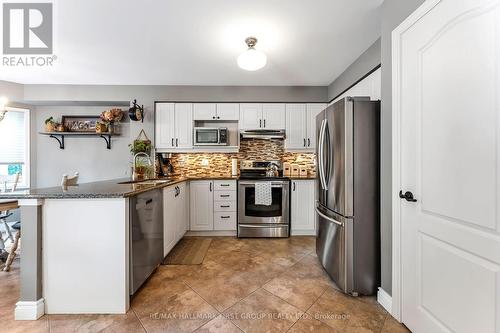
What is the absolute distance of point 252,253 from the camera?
8.98 feet

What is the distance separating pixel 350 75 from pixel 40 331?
3.90m

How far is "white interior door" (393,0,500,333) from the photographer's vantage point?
98 cm

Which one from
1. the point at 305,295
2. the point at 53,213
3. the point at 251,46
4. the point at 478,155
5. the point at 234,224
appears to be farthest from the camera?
the point at 234,224

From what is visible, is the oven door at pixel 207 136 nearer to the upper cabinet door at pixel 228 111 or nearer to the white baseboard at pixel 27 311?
the upper cabinet door at pixel 228 111

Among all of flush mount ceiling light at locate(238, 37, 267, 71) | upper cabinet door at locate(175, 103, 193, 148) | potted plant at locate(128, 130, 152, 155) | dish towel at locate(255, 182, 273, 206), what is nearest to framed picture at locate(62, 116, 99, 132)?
potted plant at locate(128, 130, 152, 155)

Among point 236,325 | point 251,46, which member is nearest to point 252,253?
point 236,325

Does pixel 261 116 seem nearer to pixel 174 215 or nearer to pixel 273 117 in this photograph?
pixel 273 117

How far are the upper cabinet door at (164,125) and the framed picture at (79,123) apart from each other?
52.2 inches

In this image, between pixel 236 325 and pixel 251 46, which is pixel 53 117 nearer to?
pixel 251 46

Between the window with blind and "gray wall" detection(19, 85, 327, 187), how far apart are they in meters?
0.11

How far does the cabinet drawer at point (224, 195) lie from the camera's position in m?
3.37

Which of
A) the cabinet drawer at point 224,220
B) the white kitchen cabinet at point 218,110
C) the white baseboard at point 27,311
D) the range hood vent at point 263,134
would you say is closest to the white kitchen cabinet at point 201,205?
the cabinet drawer at point 224,220

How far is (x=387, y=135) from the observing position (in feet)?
5.47

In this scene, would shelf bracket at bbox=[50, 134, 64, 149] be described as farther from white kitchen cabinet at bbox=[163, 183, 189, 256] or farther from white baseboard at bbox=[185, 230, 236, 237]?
white baseboard at bbox=[185, 230, 236, 237]
